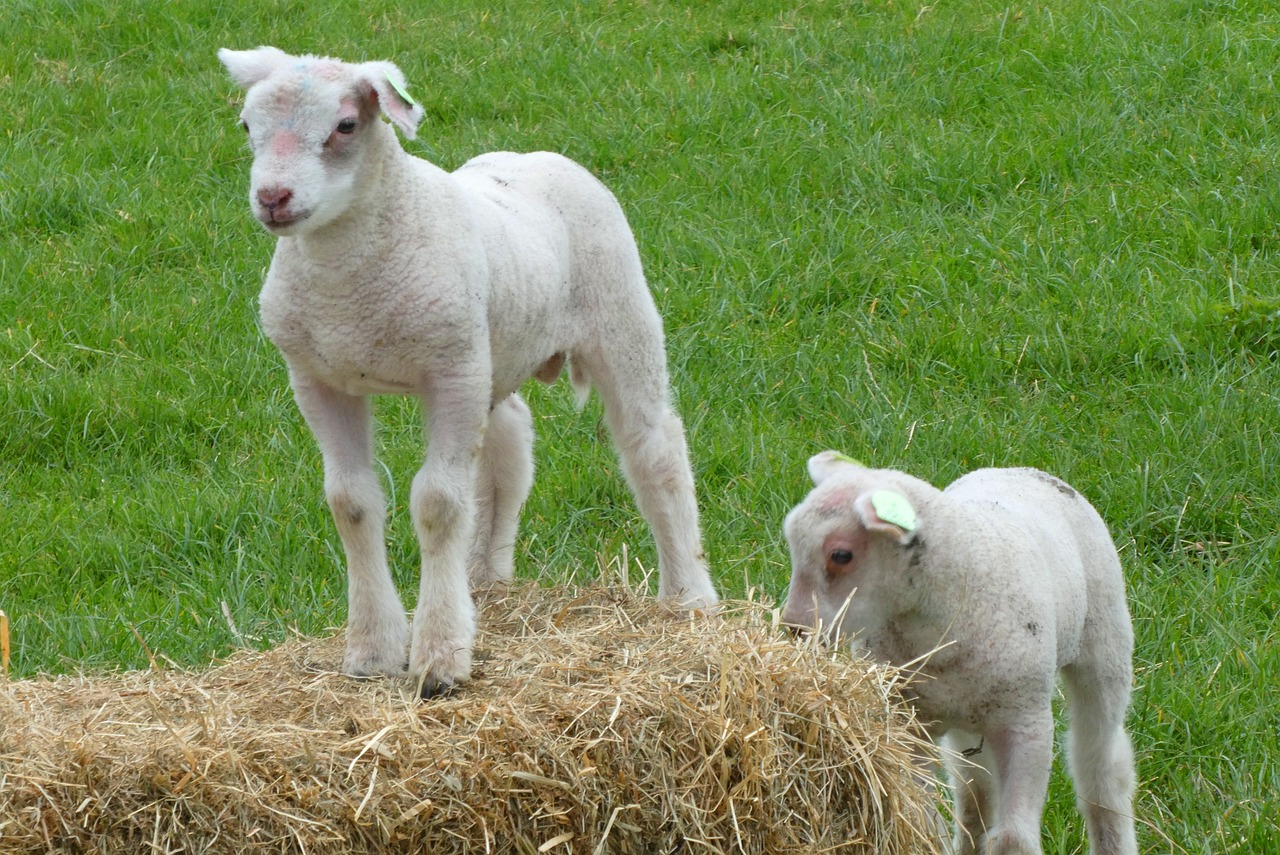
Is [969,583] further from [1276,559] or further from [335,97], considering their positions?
[1276,559]

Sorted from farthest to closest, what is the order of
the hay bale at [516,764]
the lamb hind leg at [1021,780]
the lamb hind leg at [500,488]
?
the lamb hind leg at [500,488]
the lamb hind leg at [1021,780]
the hay bale at [516,764]

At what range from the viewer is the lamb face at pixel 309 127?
3.74m

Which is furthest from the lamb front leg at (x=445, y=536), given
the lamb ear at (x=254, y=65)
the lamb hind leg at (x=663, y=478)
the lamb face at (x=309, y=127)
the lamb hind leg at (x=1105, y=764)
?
the lamb hind leg at (x=1105, y=764)

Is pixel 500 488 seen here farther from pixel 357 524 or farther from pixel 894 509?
pixel 894 509

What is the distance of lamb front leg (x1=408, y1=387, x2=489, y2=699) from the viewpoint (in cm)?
410

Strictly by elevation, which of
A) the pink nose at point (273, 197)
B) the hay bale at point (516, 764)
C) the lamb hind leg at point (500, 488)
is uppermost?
the pink nose at point (273, 197)

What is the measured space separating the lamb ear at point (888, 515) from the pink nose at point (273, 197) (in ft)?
4.99

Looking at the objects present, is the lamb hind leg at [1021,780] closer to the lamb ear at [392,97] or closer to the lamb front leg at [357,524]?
the lamb front leg at [357,524]

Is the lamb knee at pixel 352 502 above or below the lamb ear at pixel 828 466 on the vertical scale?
below

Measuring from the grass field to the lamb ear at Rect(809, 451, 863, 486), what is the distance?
588 mm

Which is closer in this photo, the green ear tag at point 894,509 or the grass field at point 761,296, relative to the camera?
the green ear tag at point 894,509

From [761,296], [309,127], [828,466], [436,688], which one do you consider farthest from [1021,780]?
[761,296]

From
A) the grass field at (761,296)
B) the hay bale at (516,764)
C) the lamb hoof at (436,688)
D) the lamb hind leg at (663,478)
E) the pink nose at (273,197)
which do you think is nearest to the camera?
the hay bale at (516,764)

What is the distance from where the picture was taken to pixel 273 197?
370 cm
